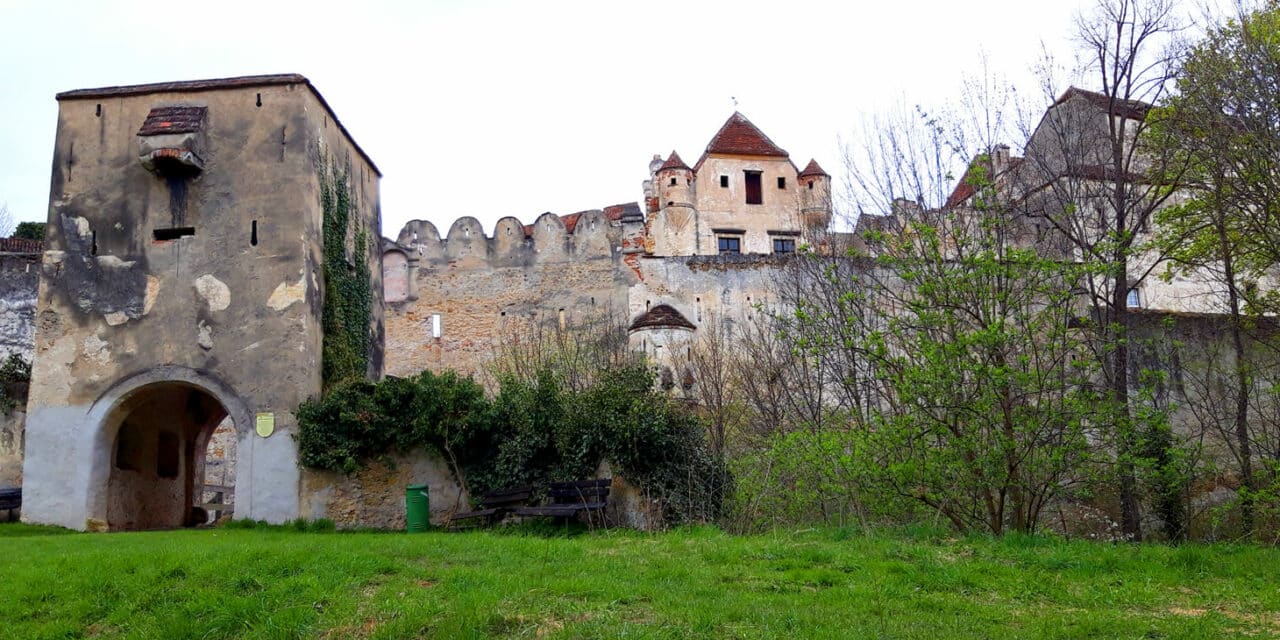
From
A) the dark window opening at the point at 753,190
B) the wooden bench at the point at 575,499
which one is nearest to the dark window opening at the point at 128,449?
the wooden bench at the point at 575,499

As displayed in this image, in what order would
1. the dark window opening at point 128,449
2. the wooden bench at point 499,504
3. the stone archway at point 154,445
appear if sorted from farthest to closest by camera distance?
1. the dark window opening at point 128,449
2. the stone archway at point 154,445
3. the wooden bench at point 499,504

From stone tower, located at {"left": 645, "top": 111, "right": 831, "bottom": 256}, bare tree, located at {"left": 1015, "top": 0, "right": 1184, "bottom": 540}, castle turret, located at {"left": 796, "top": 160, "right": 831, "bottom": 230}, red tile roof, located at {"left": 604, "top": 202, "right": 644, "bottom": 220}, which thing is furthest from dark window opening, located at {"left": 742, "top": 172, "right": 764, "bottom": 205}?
bare tree, located at {"left": 1015, "top": 0, "right": 1184, "bottom": 540}

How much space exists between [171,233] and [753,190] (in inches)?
860

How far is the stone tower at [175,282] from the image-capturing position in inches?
714

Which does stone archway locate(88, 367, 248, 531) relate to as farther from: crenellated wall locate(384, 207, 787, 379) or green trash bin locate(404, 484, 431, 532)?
crenellated wall locate(384, 207, 787, 379)

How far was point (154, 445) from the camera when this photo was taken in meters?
20.7

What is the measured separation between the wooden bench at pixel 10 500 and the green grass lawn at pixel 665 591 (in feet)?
25.9

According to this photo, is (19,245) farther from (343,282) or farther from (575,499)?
(575,499)

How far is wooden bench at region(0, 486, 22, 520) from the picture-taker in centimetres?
1808

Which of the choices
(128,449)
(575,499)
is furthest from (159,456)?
(575,499)

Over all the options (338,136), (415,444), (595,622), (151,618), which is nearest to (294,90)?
(338,136)

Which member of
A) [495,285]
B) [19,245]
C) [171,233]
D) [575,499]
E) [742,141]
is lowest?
[575,499]

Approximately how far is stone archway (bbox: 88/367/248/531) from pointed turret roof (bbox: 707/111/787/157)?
20785 mm

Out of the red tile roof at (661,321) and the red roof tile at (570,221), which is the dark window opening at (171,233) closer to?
the red tile roof at (661,321)
